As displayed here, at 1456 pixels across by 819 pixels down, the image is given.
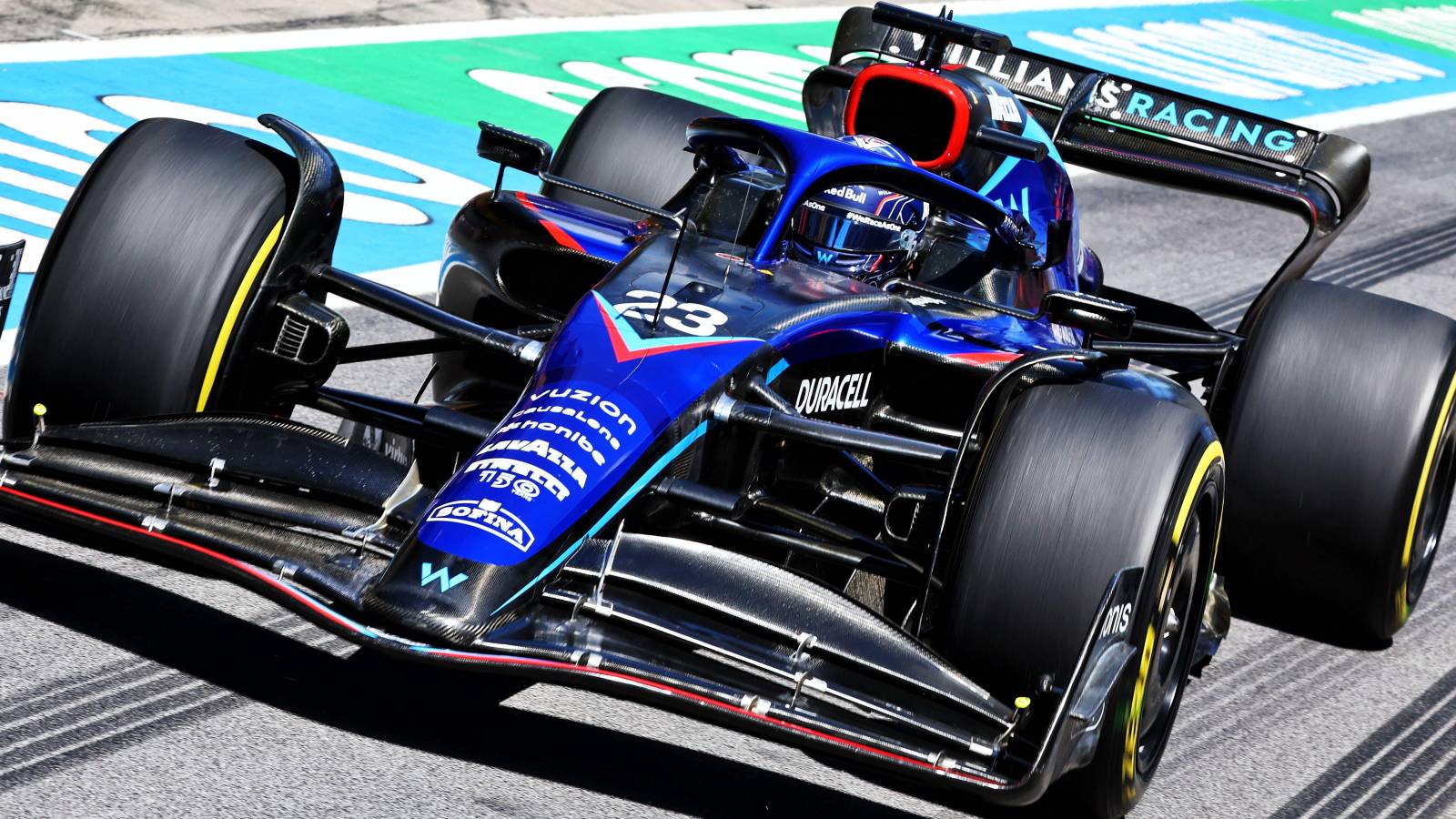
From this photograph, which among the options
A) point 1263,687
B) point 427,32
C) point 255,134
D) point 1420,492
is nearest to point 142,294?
point 1263,687

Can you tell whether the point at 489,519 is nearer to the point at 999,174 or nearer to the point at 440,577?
the point at 440,577

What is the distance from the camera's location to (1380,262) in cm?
1091

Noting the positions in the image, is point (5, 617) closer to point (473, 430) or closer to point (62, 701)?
point (62, 701)

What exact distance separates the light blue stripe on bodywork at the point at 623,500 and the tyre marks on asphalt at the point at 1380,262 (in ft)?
17.5

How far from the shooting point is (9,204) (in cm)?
753

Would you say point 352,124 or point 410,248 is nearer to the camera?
point 410,248

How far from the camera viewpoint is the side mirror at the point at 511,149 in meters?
5.15

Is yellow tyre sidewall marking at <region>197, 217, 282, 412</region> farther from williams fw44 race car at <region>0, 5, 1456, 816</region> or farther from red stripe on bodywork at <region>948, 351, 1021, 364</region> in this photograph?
red stripe on bodywork at <region>948, 351, 1021, 364</region>

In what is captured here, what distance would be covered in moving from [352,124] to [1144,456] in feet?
22.2

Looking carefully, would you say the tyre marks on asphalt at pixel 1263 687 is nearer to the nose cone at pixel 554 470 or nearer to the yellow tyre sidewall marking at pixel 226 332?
the nose cone at pixel 554 470

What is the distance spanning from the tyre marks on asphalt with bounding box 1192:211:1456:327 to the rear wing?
2.28m

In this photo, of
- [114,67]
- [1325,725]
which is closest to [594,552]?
[1325,725]

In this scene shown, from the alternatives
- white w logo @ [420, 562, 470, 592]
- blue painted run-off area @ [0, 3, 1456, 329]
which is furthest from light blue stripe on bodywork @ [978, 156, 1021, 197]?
white w logo @ [420, 562, 470, 592]

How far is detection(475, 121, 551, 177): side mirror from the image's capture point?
515cm
